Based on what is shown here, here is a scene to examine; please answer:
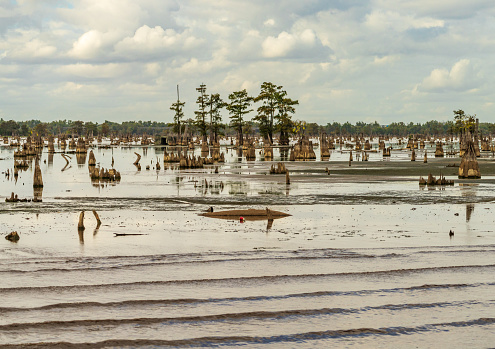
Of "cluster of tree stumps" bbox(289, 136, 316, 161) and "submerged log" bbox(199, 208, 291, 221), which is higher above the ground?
"cluster of tree stumps" bbox(289, 136, 316, 161)

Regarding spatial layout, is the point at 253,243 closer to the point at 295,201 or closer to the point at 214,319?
the point at 214,319

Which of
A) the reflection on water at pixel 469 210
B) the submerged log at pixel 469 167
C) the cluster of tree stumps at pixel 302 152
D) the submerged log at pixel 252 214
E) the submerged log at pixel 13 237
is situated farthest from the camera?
the cluster of tree stumps at pixel 302 152

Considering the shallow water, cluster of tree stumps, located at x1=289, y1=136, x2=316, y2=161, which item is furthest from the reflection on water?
cluster of tree stumps, located at x1=289, y1=136, x2=316, y2=161

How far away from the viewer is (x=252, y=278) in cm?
1295

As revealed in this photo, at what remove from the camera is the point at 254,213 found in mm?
23422

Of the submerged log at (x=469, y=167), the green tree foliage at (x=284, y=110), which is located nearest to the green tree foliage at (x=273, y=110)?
the green tree foliage at (x=284, y=110)

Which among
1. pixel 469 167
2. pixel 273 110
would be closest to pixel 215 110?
pixel 273 110

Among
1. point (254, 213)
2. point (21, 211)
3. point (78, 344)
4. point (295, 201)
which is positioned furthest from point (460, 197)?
point (78, 344)

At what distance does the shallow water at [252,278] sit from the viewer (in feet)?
31.2

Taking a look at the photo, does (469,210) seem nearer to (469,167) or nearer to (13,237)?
(13,237)

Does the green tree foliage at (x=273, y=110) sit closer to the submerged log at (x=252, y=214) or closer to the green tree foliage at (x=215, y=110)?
the green tree foliage at (x=215, y=110)

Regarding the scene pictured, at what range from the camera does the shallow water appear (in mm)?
9508

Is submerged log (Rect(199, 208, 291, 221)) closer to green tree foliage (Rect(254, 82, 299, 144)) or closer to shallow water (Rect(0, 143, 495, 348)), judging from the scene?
shallow water (Rect(0, 143, 495, 348))

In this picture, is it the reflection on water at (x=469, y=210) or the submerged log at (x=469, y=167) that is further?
the submerged log at (x=469, y=167)
